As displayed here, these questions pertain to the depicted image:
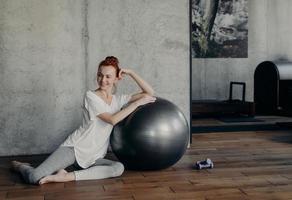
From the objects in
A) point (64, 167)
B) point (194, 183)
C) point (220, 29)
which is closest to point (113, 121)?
point (64, 167)

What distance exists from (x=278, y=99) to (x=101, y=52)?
4.02 meters

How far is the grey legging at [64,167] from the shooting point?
3.24 meters

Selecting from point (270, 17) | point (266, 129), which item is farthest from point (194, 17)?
point (266, 129)

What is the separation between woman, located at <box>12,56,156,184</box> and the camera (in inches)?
130

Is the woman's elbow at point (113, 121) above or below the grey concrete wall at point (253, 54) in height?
below

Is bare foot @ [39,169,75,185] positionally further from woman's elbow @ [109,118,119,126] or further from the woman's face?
the woman's face

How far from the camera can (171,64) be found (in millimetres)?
4637

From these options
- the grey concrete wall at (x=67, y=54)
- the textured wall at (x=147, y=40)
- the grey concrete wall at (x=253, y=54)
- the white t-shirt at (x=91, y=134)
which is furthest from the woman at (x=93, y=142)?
the grey concrete wall at (x=253, y=54)

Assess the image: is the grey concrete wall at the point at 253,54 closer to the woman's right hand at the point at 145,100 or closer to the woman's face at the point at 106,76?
the woman's right hand at the point at 145,100

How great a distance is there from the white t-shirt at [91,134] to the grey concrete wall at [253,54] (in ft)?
15.7

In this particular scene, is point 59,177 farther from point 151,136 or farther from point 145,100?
point 145,100

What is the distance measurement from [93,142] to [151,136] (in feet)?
1.58

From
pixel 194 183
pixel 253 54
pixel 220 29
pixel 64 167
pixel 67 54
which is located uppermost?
pixel 220 29

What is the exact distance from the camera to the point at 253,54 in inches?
326
